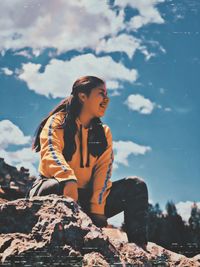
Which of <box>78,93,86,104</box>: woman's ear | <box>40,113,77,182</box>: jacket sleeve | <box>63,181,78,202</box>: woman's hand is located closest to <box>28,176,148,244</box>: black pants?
<box>40,113,77,182</box>: jacket sleeve

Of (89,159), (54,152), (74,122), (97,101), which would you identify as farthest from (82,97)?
(54,152)

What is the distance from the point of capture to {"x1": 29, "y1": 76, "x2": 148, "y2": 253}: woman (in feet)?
11.4

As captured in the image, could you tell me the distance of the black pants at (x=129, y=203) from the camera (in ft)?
11.6

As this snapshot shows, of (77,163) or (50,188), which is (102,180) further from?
(50,188)

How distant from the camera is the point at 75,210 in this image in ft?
9.18

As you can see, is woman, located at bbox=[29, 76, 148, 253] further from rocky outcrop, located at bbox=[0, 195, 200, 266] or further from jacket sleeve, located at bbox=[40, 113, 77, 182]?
rocky outcrop, located at bbox=[0, 195, 200, 266]

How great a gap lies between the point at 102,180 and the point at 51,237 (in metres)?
1.34

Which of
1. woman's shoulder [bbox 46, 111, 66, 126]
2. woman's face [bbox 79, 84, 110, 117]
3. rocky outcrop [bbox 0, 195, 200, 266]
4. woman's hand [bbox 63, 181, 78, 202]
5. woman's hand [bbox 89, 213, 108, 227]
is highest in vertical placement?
woman's face [bbox 79, 84, 110, 117]

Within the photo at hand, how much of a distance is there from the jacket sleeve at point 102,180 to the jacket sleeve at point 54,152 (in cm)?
44

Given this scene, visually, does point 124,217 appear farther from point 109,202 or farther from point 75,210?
point 75,210

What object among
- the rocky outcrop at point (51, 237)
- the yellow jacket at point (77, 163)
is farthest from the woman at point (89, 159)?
the rocky outcrop at point (51, 237)

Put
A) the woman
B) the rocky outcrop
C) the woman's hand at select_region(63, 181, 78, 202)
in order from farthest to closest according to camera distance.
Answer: the woman → the woman's hand at select_region(63, 181, 78, 202) → the rocky outcrop

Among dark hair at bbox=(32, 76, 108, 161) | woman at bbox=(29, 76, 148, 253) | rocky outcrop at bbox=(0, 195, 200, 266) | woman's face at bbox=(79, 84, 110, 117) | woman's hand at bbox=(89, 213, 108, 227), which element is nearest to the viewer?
rocky outcrop at bbox=(0, 195, 200, 266)

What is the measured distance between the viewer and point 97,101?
3916 mm
